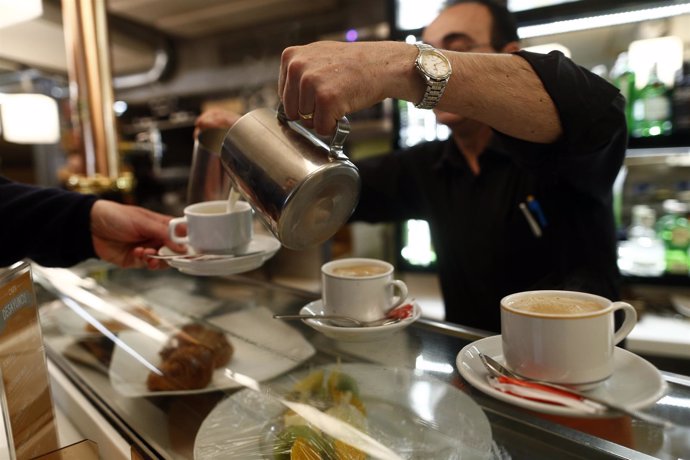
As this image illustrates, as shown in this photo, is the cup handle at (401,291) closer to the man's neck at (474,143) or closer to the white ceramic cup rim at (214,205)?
the white ceramic cup rim at (214,205)

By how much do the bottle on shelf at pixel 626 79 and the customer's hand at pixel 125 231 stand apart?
2015 millimetres

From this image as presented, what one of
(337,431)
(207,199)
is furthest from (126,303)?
Answer: (337,431)

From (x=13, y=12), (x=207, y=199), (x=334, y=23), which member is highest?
(x=334, y=23)

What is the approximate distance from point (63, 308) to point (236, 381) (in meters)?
0.68

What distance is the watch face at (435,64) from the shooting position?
67cm

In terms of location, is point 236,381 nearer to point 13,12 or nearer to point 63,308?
point 63,308

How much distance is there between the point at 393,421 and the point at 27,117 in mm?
2808

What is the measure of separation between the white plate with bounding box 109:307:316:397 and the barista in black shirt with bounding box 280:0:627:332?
1.23ft

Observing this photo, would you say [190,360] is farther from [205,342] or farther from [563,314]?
[563,314]

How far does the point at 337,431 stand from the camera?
2.14 ft

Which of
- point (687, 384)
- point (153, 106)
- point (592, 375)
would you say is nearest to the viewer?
point (592, 375)

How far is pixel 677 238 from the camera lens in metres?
2.12

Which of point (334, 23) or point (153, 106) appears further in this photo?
point (153, 106)

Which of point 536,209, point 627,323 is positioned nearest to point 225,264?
point 627,323
